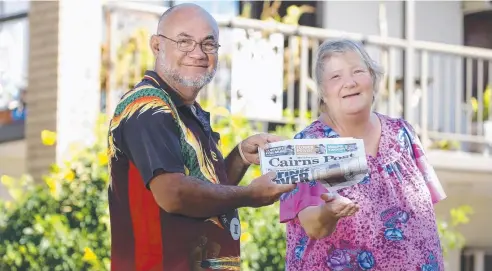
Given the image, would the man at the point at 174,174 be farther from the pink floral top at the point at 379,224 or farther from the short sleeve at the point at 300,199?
the pink floral top at the point at 379,224

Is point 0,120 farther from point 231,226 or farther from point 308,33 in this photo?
point 231,226

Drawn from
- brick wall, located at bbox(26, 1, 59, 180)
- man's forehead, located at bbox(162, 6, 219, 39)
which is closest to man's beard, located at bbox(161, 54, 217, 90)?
man's forehead, located at bbox(162, 6, 219, 39)

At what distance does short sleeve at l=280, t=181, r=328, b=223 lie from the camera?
161 inches

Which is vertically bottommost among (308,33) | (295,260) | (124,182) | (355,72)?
(295,260)

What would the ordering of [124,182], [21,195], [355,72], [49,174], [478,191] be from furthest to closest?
[478,191]
[49,174]
[21,195]
[355,72]
[124,182]

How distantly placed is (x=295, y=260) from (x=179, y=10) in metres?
1.16

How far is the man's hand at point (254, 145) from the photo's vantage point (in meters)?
3.75

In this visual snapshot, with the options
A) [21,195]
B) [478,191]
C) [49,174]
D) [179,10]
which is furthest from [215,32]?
[478,191]

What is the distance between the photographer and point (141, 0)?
11414 millimetres

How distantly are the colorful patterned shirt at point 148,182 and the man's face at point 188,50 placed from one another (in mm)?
56

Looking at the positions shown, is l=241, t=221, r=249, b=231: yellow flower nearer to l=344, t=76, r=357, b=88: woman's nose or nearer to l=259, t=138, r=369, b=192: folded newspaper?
l=344, t=76, r=357, b=88: woman's nose

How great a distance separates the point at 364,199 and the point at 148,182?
3.65 feet

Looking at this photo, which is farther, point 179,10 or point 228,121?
point 228,121

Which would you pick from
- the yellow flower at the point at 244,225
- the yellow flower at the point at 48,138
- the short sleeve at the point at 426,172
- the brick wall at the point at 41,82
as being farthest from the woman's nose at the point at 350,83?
the brick wall at the point at 41,82
